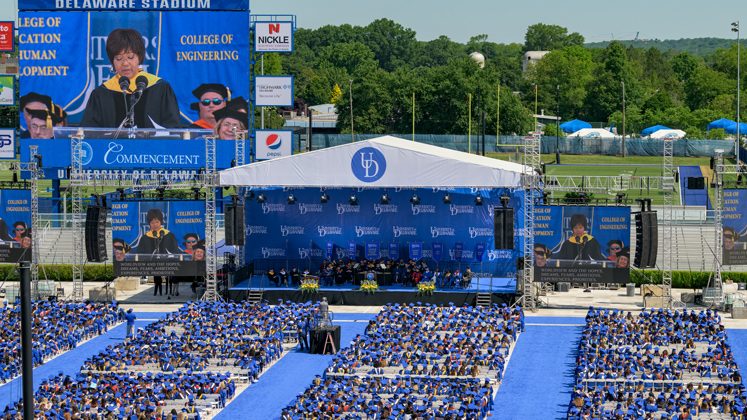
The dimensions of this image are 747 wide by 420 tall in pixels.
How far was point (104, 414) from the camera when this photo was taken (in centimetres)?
3077

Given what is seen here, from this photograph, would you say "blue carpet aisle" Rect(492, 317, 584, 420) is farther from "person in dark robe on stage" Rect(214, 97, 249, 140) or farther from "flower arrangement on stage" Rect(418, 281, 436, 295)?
"person in dark robe on stage" Rect(214, 97, 249, 140)

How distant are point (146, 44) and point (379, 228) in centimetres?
1420

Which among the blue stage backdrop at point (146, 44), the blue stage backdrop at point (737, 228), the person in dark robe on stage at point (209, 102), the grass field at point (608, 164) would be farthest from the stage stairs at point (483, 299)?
the grass field at point (608, 164)

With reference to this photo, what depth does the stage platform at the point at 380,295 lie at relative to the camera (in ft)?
162

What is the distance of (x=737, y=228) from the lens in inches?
1855

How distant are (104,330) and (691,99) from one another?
10012cm

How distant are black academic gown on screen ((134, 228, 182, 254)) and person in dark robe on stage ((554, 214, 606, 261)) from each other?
47.9 feet

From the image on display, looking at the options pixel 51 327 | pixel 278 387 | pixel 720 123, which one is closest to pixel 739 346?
pixel 278 387

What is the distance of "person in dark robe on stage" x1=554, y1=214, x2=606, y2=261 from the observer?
4797cm

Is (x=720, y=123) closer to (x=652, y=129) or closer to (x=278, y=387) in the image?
(x=652, y=129)

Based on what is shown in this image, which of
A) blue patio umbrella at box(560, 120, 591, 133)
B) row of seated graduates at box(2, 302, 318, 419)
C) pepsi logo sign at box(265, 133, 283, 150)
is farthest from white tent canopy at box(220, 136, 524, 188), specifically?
blue patio umbrella at box(560, 120, 591, 133)

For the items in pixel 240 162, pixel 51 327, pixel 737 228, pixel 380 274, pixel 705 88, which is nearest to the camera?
pixel 51 327

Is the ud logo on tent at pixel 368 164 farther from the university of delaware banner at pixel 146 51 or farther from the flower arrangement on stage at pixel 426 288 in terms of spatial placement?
the university of delaware banner at pixel 146 51

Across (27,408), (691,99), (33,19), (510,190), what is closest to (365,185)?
(510,190)
